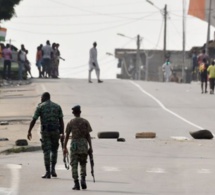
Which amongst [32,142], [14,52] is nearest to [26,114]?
[32,142]

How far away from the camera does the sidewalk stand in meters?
30.9

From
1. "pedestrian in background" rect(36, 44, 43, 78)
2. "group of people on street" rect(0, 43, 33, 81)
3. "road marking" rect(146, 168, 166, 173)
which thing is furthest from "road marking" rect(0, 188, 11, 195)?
"pedestrian in background" rect(36, 44, 43, 78)

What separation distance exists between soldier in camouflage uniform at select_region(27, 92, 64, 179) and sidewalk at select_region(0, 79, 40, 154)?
5.92 metres

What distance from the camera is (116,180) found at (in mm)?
22094

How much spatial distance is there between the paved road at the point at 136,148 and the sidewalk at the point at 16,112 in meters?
0.50

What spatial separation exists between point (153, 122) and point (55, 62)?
24.8 meters

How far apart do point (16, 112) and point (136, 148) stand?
13.1 metres

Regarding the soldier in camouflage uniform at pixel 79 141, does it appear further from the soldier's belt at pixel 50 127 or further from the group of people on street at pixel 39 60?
the group of people on street at pixel 39 60

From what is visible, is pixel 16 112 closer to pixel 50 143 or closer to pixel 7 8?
pixel 7 8

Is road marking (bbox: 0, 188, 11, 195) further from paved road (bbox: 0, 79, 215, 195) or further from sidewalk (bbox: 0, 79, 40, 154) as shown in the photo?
sidewalk (bbox: 0, 79, 40, 154)

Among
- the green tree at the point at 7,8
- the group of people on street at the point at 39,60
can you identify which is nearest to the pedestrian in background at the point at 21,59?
the group of people on street at the point at 39,60

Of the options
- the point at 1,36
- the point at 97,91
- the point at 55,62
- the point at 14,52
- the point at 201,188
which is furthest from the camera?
the point at 14,52

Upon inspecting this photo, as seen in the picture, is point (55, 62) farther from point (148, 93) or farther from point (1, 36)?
point (1, 36)

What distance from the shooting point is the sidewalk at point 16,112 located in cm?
3086
